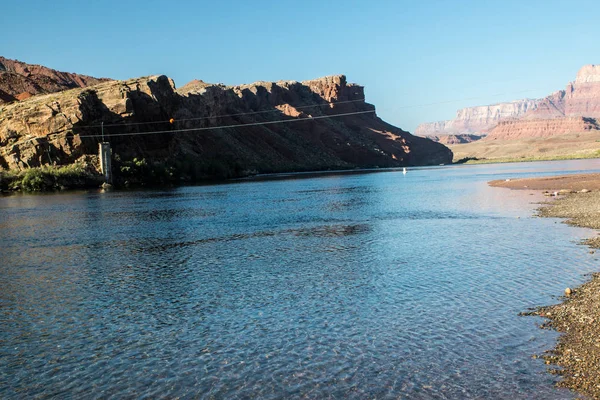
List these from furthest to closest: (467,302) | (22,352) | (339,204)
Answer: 1. (339,204)
2. (467,302)
3. (22,352)

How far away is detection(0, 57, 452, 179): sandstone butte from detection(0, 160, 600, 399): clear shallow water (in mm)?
50458

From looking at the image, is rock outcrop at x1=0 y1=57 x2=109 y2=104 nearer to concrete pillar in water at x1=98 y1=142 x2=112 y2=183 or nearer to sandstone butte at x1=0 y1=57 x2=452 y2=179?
sandstone butte at x1=0 y1=57 x2=452 y2=179

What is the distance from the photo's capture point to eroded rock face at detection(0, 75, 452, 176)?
7100cm

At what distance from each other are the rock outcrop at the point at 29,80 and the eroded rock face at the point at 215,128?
2215 centimetres

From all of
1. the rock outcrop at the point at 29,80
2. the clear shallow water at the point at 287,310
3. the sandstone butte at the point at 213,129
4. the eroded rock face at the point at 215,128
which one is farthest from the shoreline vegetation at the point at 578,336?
the rock outcrop at the point at 29,80

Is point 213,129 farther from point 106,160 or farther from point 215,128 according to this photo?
point 106,160

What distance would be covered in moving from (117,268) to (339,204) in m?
23.7

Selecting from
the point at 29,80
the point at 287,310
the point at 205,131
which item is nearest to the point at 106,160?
the point at 205,131

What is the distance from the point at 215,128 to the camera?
117062 millimetres

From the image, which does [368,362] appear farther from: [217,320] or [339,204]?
[339,204]

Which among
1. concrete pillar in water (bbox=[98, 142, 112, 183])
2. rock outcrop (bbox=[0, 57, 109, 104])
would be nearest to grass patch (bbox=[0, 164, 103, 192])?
concrete pillar in water (bbox=[98, 142, 112, 183])

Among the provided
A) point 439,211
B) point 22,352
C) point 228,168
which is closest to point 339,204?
point 439,211

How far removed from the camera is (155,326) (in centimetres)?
1104

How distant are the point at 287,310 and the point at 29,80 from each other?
123597 millimetres
